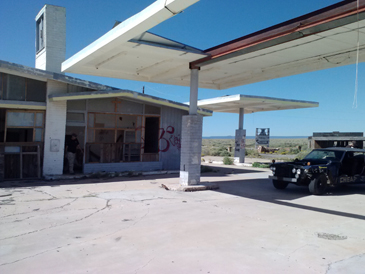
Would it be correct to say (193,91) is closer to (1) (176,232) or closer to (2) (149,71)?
(2) (149,71)

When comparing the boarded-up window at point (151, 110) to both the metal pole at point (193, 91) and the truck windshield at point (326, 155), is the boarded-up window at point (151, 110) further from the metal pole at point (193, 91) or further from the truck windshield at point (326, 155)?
the truck windshield at point (326, 155)

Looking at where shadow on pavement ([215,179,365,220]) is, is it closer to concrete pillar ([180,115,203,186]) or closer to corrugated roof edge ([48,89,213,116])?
concrete pillar ([180,115,203,186])

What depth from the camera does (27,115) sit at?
13047 mm

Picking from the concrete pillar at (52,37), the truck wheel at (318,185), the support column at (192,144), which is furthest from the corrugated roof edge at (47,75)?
the truck wheel at (318,185)

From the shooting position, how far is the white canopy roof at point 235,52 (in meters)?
7.18

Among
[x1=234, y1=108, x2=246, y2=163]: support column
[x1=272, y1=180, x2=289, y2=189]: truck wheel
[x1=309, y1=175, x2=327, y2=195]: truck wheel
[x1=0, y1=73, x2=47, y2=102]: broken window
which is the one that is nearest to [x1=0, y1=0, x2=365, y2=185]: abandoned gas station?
[x1=0, y1=73, x2=47, y2=102]: broken window

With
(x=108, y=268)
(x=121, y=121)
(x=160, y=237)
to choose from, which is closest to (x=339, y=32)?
(x=160, y=237)

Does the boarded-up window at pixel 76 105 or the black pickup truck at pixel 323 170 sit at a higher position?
the boarded-up window at pixel 76 105

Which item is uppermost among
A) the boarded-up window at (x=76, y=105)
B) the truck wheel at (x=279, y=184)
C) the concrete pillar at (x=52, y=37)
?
the concrete pillar at (x=52, y=37)

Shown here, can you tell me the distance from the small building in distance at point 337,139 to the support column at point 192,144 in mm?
11016

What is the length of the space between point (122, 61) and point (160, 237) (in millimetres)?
7365

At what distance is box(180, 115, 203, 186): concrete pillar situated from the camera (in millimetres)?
11500

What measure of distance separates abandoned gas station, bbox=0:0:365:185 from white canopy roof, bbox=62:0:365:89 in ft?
0.08

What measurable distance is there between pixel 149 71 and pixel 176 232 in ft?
27.2
